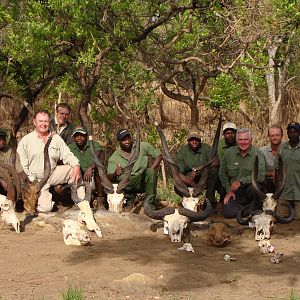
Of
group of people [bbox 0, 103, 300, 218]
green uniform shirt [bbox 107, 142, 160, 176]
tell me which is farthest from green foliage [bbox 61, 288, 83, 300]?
green uniform shirt [bbox 107, 142, 160, 176]

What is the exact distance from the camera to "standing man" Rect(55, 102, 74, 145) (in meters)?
10.3

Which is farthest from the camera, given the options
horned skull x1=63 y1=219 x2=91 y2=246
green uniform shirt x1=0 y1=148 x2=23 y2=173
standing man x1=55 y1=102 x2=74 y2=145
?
standing man x1=55 y1=102 x2=74 y2=145

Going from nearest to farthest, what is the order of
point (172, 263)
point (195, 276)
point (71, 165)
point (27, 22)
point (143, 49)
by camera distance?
point (195, 276), point (172, 263), point (71, 165), point (27, 22), point (143, 49)

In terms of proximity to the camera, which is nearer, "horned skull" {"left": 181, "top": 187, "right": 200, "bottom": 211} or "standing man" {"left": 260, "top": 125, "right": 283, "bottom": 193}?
"horned skull" {"left": 181, "top": 187, "right": 200, "bottom": 211}

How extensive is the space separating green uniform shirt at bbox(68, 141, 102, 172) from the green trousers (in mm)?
697

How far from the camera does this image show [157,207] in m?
10.7

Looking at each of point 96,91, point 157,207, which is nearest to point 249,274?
point 157,207

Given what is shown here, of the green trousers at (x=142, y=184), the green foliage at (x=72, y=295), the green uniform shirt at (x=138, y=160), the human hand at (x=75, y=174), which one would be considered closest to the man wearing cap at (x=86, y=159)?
the green uniform shirt at (x=138, y=160)

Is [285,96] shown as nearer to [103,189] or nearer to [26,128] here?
[26,128]

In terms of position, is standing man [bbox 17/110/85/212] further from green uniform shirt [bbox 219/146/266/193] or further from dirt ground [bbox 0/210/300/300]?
green uniform shirt [bbox 219/146/266/193]

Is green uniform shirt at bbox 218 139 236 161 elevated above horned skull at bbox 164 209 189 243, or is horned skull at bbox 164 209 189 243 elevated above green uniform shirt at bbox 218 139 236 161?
green uniform shirt at bbox 218 139 236 161

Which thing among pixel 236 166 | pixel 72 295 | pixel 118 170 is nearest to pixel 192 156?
pixel 236 166

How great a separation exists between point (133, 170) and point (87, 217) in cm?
159

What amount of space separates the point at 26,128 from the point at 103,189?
27.3 ft
